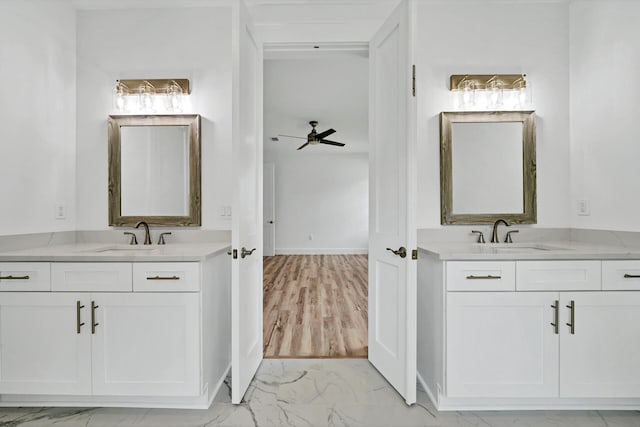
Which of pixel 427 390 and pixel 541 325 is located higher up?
pixel 541 325

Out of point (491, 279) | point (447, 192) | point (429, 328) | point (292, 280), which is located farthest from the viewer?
point (292, 280)

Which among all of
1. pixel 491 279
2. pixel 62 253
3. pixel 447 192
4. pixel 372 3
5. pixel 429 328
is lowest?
pixel 429 328

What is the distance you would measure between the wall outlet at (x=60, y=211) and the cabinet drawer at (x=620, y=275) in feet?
11.2

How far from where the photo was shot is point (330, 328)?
308 cm

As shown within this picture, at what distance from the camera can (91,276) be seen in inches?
71.0

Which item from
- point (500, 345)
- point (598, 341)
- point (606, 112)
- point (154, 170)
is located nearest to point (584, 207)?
point (606, 112)

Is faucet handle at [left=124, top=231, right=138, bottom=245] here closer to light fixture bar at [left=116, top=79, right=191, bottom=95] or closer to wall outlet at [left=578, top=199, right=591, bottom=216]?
light fixture bar at [left=116, top=79, right=191, bottom=95]

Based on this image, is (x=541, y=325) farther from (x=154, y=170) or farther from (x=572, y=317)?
(x=154, y=170)

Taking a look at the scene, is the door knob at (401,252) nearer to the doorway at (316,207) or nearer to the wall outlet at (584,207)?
the doorway at (316,207)

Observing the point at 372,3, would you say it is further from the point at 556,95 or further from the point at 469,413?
the point at 469,413

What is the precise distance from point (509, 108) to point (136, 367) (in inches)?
114

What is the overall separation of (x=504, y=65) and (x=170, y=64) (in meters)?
2.43

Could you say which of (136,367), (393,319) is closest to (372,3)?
(393,319)

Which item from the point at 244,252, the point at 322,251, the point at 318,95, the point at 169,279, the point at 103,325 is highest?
the point at 318,95
